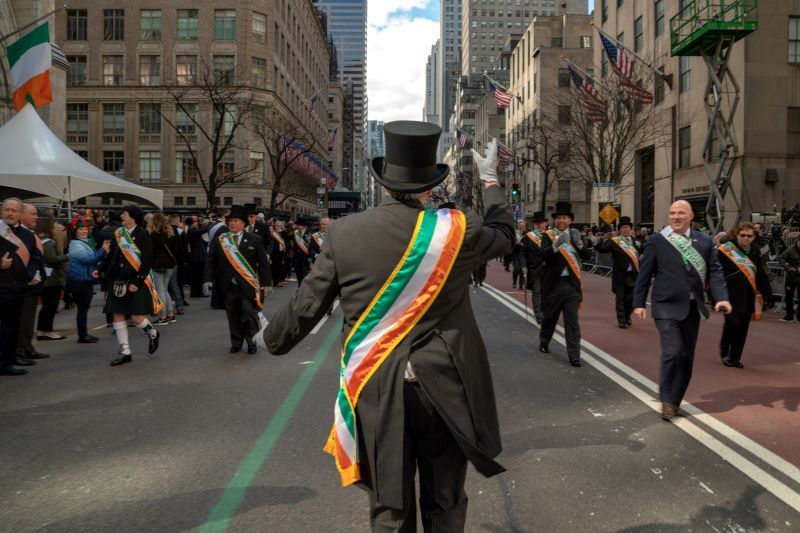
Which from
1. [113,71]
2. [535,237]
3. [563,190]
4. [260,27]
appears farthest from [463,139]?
[113,71]

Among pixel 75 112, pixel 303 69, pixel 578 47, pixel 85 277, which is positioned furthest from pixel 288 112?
pixel 85 277

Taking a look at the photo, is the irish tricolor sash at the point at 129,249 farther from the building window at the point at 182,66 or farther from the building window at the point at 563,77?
the building window at the point at 563,77

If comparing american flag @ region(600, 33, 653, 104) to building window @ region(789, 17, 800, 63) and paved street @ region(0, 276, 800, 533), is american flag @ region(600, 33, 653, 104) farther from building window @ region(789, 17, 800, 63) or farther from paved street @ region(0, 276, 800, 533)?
paved street @ region(0, 276, 800, 533)

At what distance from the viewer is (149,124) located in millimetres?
52594

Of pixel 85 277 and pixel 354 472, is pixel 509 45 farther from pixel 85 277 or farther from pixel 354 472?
pixel 354 472

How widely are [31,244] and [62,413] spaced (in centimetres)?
295

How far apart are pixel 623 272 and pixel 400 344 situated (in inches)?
390

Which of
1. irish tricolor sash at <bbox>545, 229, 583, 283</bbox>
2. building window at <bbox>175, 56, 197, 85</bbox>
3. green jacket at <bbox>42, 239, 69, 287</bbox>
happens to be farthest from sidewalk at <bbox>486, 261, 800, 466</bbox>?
building window at <bbox>175, 56, 197, 85</bbox>

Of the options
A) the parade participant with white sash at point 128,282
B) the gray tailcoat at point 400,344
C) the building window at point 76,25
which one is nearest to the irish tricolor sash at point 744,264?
the gray tailcoat at point 400,344

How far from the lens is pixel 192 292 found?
16.4 metres

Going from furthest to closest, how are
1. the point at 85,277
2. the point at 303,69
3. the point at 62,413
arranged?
the point at 303,69, the point at 85,277, the point at 62,413

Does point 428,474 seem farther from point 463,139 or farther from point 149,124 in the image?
point 149,124

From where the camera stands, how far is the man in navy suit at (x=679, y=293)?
5.45 metres

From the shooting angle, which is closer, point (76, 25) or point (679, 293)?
point (679, 293)
